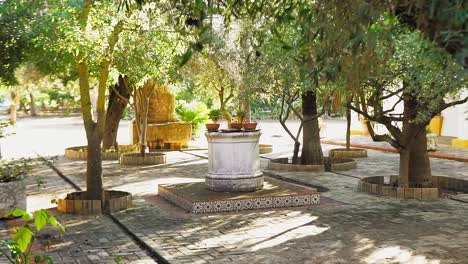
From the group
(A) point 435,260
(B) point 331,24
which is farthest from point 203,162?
(B) point 331,24

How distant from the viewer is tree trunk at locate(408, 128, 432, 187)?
13242mm

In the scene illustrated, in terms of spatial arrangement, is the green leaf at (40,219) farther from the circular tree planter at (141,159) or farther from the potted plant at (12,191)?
the circular tree planter at (141,159)

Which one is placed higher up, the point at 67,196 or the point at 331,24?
the point at 331,24

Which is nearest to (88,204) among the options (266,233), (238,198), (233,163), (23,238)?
(238,198)

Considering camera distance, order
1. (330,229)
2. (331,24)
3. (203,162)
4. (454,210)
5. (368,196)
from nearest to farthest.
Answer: (331,24) < (330,229) < (454,210) < (368,196) < (203,162)

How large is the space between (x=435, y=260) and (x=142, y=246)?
372 centimetres

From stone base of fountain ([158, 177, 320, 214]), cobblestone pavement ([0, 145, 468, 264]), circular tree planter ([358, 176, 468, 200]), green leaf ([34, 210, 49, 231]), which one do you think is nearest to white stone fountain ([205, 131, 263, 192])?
stone base of fountain ([158, 177, 320, 214])

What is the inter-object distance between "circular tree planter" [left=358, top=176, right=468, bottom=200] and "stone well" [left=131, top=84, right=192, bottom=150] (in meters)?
11.2

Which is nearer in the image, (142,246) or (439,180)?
(142,246)

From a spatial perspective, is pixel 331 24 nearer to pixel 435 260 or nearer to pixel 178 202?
pixel 435 260

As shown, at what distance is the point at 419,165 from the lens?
13.3 metres

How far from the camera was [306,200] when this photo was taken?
11.6 metres

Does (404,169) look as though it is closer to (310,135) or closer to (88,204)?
(310,135)

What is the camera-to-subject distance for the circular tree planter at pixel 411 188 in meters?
12.4
